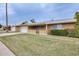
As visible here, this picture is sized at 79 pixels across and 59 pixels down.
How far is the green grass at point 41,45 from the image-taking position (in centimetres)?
577

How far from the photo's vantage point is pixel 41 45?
5859mm

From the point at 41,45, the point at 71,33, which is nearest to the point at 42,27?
the point at 41,45

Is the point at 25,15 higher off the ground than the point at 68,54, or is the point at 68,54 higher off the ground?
the point at 25,15

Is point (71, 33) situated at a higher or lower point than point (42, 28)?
lower

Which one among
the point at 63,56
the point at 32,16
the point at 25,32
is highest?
the point at 32,16

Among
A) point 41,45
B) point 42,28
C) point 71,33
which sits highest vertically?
point 42,28

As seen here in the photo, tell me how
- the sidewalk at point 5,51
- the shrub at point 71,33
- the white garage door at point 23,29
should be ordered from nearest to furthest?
the sidewalk at point 5,51 → the shrub at point 71,33 → the white garage door at point 23,29

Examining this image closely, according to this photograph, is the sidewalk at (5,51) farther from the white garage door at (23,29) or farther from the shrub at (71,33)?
the shrub at (71,33)

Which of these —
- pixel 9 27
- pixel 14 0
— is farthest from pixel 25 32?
pixel 14 0

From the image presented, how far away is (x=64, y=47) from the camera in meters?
5.82

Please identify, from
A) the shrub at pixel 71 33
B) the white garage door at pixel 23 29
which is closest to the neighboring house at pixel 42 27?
the white garage door at pixel 23 29

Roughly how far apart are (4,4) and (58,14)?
1312 millimetres

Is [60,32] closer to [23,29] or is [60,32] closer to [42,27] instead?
[42,27]

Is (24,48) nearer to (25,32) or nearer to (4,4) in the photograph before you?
(25,32)
